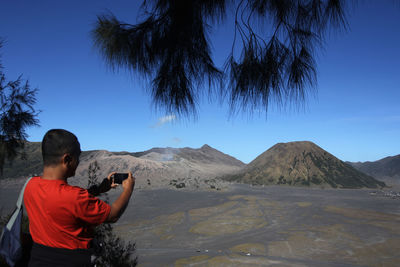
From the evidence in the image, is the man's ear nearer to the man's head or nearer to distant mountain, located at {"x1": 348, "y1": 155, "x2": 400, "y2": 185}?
the man's head

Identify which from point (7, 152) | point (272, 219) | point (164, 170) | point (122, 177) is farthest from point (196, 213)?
point (164, 170)

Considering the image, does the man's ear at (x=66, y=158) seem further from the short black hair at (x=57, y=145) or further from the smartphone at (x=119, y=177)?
the smartphone at (x=119, y=177)

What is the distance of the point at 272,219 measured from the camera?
14258 millimetres

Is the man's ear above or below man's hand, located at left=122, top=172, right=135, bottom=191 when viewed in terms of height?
above

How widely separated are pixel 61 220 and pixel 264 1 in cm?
268

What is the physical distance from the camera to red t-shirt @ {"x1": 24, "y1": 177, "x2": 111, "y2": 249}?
1382 mm

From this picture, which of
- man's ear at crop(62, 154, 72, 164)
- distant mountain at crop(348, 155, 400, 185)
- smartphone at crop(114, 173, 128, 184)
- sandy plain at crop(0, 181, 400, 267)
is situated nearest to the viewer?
man's ear at crop(62, 154, 72, 164)

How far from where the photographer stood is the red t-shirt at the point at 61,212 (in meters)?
1.38

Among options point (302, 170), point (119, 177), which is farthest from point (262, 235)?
point (302, 170)

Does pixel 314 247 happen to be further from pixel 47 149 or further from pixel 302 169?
pixel 302 169

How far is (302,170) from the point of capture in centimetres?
4078

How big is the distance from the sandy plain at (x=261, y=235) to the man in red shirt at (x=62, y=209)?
607 centimetres

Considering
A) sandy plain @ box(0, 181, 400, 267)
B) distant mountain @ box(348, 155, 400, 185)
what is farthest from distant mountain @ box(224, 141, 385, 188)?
distant mountain @ box(348, 155, 400, 185)

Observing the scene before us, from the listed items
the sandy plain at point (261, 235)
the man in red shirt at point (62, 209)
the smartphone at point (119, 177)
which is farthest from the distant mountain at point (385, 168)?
the man in red shirt at point (62, 209)
